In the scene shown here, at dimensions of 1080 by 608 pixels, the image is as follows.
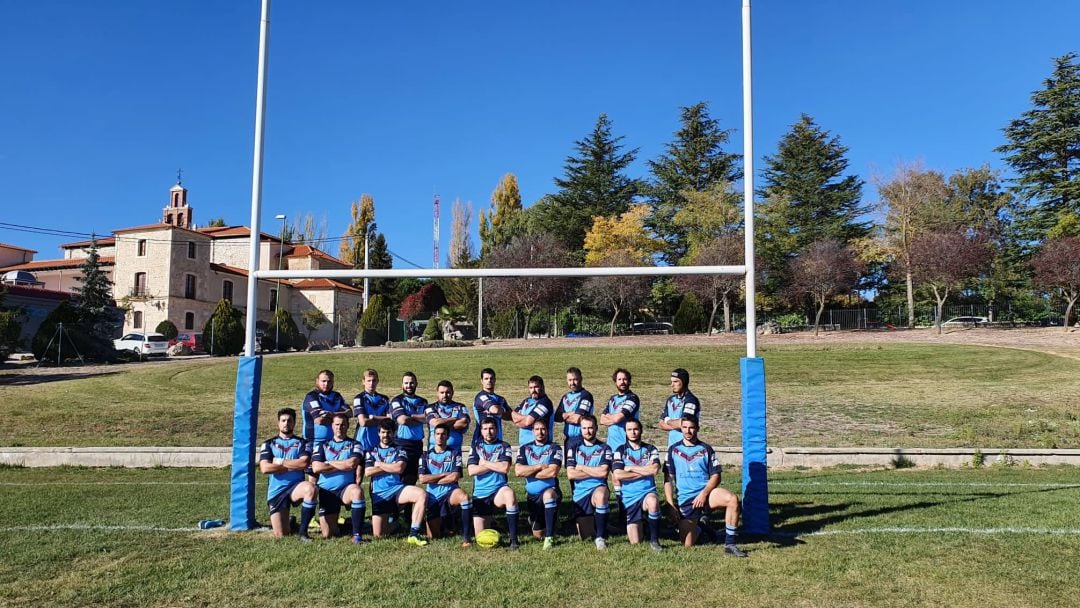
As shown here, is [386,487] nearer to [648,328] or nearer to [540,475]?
[540,475]

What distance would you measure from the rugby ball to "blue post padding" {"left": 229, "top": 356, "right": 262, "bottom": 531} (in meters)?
2.28

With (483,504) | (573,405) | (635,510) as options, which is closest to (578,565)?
(635,510)

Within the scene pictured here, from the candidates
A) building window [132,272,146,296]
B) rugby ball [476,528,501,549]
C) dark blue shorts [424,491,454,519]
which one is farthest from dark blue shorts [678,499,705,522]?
building window [132,272,146,296]

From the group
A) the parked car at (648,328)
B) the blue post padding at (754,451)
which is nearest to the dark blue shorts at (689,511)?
the blue post padding at (754,451)

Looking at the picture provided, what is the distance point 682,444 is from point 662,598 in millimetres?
1915

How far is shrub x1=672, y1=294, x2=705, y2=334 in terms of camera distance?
124 ft

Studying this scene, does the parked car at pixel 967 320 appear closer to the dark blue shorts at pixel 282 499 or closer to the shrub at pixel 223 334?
the shrub at pixel 223 334

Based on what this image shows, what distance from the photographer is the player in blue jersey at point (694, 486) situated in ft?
19.9

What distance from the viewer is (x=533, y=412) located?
7219 millimetres

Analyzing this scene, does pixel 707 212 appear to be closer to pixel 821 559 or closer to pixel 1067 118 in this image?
pixel 1067 118

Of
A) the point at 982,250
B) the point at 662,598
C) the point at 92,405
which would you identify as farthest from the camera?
the point at 982,250

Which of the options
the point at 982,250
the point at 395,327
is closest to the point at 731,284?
the point at 982,250

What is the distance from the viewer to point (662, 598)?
4711 mm

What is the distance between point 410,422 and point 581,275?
2.49m
